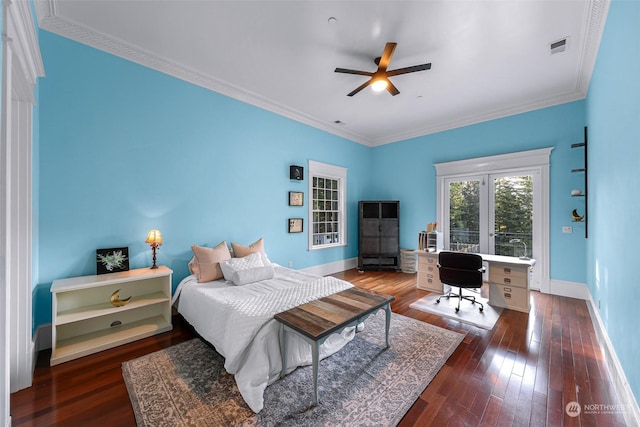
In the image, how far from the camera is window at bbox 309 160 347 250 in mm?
5047

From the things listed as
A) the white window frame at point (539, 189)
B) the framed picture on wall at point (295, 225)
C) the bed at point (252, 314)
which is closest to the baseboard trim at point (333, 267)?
the framed picture on wall at point (295, 225)

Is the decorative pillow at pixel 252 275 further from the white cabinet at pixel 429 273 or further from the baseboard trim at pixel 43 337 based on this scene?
the white cabinet at pixel 429 273

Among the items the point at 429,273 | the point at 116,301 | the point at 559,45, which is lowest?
the point at 429,273

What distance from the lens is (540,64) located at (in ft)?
10.3

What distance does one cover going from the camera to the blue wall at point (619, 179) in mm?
1606

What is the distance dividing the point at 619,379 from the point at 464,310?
1583mm

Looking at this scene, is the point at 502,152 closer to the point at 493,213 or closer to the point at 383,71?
the point at 493,213

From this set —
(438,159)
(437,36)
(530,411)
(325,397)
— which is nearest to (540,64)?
(437,36)

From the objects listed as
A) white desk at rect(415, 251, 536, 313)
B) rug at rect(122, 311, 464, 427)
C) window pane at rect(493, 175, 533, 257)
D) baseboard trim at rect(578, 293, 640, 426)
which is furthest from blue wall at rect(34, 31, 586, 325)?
baseboard trim at rect(578, 293, 640, 426)

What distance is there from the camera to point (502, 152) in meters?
4.50

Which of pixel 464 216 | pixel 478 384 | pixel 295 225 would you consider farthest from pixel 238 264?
pixel 464 216

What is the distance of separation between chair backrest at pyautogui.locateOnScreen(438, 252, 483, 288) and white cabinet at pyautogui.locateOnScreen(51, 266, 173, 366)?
11.4 feet

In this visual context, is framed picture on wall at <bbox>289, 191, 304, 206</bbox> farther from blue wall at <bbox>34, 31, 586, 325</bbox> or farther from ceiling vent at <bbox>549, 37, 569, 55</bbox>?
ceiling vent at <bbox>549, 37, 569, 55</bbox>

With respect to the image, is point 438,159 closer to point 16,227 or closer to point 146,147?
point 146,147
